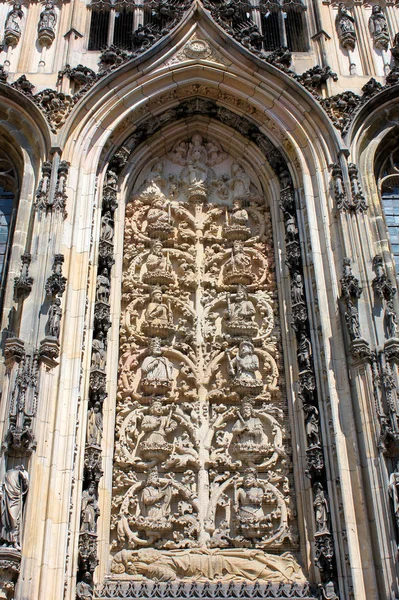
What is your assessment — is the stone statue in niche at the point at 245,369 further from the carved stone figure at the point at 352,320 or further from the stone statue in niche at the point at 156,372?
the carved stone figure at the point at 352,320

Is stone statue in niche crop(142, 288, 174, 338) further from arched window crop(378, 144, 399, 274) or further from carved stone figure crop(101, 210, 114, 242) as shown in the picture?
arched window crop(378, 144, 399, 274)

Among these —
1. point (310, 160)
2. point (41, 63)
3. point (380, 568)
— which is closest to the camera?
point (380, 568)

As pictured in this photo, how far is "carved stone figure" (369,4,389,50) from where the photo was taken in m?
17.0

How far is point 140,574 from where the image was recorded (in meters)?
11.9

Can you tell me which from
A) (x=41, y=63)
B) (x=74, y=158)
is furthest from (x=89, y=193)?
(x=41, y=63)

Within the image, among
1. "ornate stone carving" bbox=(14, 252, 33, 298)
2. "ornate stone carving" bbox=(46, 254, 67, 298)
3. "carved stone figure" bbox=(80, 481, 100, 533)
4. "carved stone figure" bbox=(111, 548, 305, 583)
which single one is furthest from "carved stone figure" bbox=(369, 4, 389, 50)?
"carved stone figure" bbox=(80, 481, 100, 533)

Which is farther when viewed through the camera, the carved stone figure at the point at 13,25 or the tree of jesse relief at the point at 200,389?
the carved stone figure at the point at 13,25

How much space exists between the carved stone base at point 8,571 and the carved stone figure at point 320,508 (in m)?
4.47

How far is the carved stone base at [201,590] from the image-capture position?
11344 millimetres

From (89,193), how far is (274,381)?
16.2 ft

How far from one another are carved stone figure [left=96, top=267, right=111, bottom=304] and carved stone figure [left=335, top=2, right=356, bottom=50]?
7.60 meters

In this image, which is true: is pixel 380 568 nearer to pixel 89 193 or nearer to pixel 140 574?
pixel 140 574

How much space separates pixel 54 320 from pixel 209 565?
4.57 meters

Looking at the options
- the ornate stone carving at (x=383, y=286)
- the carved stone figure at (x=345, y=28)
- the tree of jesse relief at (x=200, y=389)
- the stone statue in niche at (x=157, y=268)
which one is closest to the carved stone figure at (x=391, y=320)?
the ornate stone carving at (x=383, y=286)
